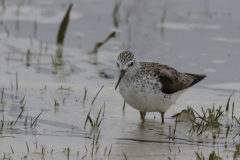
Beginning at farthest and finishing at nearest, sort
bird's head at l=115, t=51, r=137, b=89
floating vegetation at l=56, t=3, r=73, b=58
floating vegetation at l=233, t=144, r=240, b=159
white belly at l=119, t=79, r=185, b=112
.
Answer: floating vegetation at l=56, t=3, r=73, b=58 < bird's head at l=115, t=51, r=137, b=89 < white belly at l=119, t=79, r=185, b=112 < floating vegetation at l=233, t=144, r=240, b=159

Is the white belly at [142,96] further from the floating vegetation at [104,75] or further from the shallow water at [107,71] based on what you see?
the floating vegetation at [104,75]

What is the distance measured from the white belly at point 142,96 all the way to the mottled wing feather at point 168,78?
267mm

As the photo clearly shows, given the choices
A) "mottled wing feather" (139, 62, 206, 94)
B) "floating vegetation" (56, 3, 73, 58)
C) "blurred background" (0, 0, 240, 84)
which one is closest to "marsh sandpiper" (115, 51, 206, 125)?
"mottled wing feather" (139, 62, 206, 94)

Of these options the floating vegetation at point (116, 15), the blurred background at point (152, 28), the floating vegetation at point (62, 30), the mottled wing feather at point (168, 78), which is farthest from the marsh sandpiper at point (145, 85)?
the floating vegetation at point (116, 15)

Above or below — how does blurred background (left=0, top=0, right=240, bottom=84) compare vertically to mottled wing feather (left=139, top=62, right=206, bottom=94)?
above

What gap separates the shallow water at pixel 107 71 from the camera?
6039 millimetres

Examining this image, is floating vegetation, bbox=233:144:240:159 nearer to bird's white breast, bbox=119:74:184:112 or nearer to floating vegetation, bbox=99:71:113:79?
bird's white breast, bbox=119:74:184:112

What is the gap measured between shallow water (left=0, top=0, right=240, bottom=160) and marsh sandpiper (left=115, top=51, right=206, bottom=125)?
0.34m

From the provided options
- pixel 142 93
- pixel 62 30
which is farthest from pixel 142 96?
pixel 62 30

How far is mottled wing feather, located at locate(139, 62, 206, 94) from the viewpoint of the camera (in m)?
7.50

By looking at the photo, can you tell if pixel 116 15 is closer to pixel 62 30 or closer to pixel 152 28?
pixel 152 28

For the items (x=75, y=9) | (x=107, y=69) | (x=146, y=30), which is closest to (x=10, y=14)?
(x=75, y=9)

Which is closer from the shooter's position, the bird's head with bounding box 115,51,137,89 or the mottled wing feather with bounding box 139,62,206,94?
the bird's head with bounding box 115,51,137,89

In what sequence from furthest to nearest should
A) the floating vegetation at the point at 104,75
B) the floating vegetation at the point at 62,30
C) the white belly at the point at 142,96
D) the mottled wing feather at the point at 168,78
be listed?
the floating vegetation at the point at 62,30 → the floating vegetation at the point at 104,75 → the mottled wing feather at the point at 168,78 → the white belly at the point at 142,96
